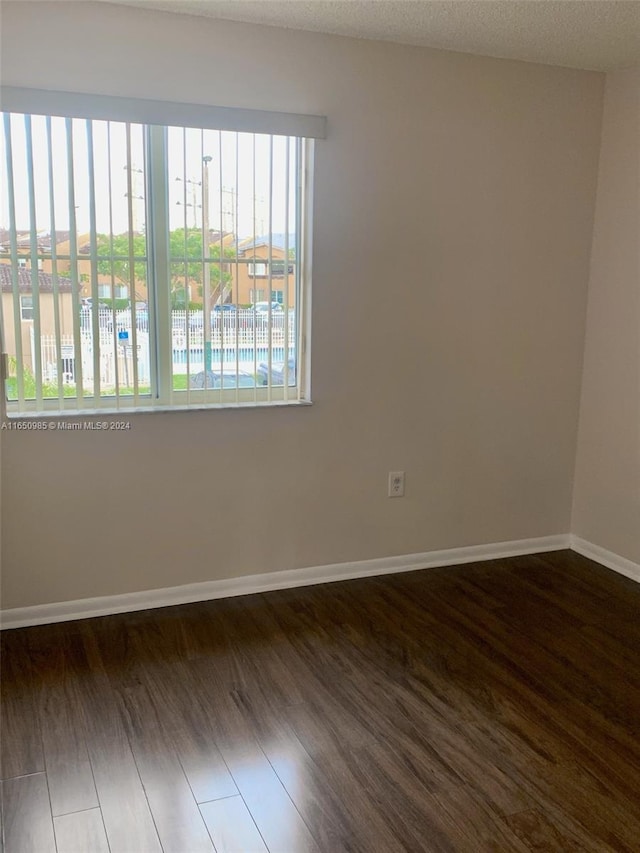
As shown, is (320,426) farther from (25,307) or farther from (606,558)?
(606,558)

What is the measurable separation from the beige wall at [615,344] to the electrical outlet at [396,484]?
100cm

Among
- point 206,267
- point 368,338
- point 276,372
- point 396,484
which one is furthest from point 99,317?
point 396,484

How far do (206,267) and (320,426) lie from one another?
82 cm

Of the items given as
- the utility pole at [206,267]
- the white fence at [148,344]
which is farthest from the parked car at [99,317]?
the utility pole at [206,267]

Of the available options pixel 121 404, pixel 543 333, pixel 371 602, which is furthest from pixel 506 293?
pixel 121 404

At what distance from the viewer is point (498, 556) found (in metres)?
3.64

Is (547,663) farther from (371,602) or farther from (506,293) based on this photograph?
(506,293)

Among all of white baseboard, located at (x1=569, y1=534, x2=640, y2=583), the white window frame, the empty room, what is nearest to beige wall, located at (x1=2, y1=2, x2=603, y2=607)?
the empty room

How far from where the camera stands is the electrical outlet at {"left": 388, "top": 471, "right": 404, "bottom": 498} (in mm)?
3346

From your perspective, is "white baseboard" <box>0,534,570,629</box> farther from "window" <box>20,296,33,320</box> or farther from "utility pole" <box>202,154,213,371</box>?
"window" <box>20,296,33,320</box>

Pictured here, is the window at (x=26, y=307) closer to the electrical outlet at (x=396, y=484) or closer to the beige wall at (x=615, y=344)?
the electrical outlet at (x=396, y=484)

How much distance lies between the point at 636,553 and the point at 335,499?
4.65ft

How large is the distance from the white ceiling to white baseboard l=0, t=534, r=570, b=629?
218cm

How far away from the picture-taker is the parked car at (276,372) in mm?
3057
